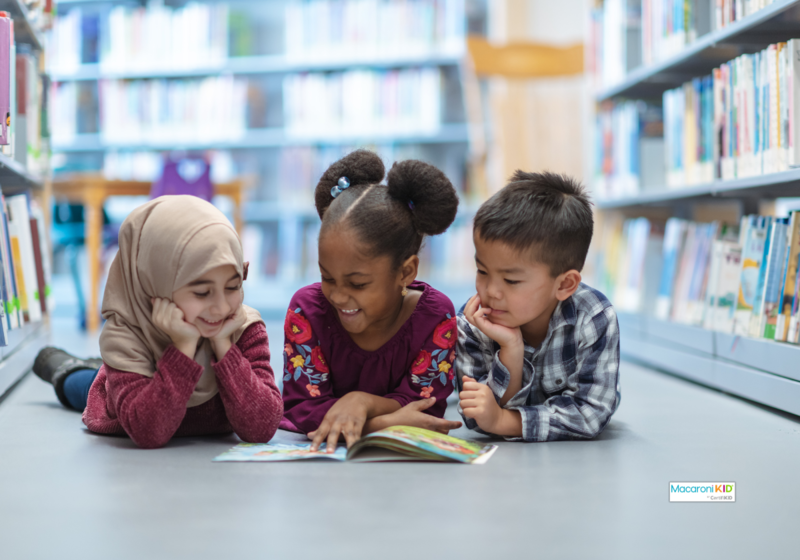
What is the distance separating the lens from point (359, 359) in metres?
1.43

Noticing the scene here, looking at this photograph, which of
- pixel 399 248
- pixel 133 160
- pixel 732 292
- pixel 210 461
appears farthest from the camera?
pixel 133 160

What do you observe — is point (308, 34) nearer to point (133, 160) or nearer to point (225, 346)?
point (133, 160)

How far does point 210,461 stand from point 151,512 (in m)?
0.26

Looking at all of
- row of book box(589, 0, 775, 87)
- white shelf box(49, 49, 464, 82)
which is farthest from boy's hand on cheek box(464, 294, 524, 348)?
white shelf box(49, 49, 464, 82)

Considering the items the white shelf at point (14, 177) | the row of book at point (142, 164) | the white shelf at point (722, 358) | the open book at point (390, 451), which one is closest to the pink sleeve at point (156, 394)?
the open book at point (390, 451)

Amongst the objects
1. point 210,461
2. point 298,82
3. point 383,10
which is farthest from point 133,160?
point 210,461

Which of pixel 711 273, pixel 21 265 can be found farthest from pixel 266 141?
pixel 711 273

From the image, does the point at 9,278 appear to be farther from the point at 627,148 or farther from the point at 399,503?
the point at 627,148

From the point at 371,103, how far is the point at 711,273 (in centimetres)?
262

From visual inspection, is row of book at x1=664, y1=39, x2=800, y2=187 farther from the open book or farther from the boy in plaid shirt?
the open book

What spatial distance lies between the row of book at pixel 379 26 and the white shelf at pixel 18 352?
253 centimetres

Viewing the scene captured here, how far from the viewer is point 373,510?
0.99 meters

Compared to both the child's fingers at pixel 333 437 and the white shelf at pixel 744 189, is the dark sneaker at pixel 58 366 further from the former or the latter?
the white shelf at pixel 744 189

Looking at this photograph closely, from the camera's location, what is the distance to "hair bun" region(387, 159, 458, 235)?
135 cm
